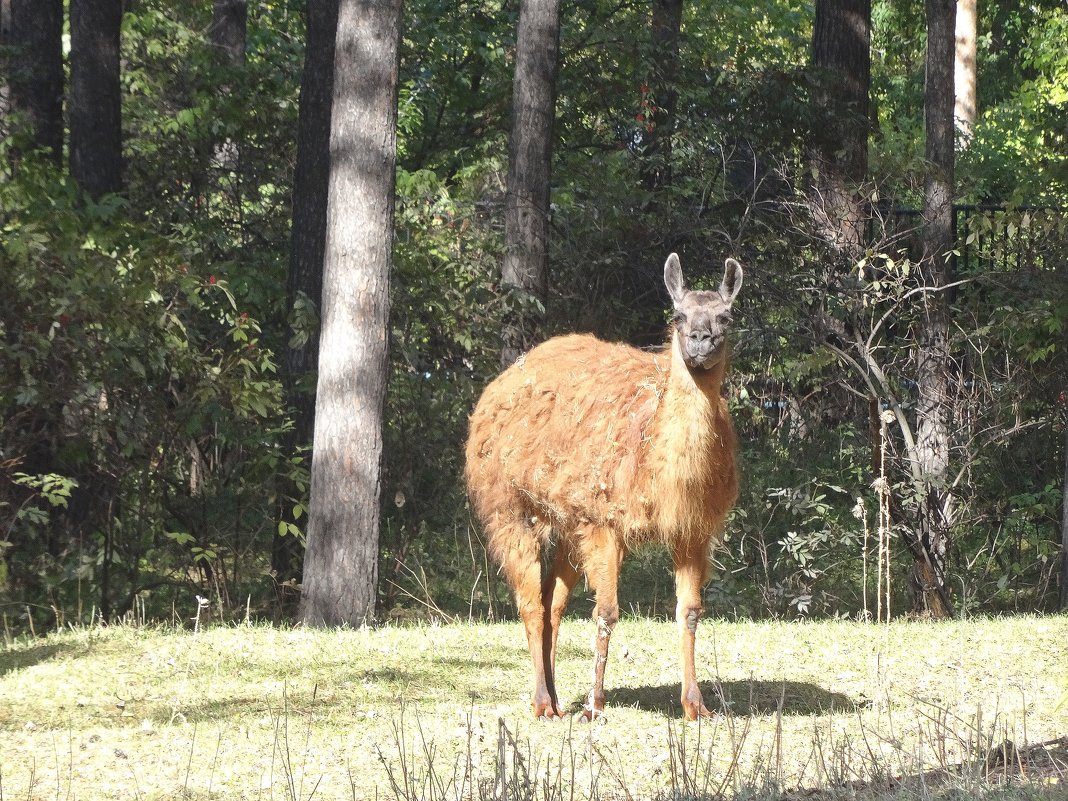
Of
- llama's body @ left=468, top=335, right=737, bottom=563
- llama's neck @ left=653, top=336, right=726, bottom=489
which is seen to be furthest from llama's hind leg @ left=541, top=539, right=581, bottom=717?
llama's neck @ left=653, top=336, right=726, bottom=489

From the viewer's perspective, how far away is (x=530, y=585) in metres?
8.30

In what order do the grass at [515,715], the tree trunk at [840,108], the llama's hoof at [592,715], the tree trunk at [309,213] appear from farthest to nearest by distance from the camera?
1. the tree trunk at [309,213]
2. the tree trunk at [840,108]
3. the llama's hoof at [592,715]
4. the grass at [515,715]

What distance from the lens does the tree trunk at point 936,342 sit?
12.4 meters

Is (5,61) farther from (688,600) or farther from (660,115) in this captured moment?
→ (688,600)

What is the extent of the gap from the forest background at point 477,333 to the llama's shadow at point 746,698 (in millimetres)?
2332

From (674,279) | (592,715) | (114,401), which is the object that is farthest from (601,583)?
(114,401)

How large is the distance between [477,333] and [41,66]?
5696 mm

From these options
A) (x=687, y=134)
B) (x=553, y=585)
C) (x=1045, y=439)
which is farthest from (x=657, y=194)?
(x=553, y=585)

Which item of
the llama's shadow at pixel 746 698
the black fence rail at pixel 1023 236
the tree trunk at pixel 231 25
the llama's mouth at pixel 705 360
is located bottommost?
the llama's shadow at pixel 746 698

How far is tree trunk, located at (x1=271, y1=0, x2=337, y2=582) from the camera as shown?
13.5 meters

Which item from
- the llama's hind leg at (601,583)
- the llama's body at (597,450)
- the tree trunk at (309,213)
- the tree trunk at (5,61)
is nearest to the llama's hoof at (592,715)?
the llama's hind leg at (601,583)

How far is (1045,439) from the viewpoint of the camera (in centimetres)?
1451

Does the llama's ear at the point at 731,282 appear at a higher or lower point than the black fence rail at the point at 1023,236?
lower

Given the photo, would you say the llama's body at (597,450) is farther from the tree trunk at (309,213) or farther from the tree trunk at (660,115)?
the tree trunk at (660,115)
